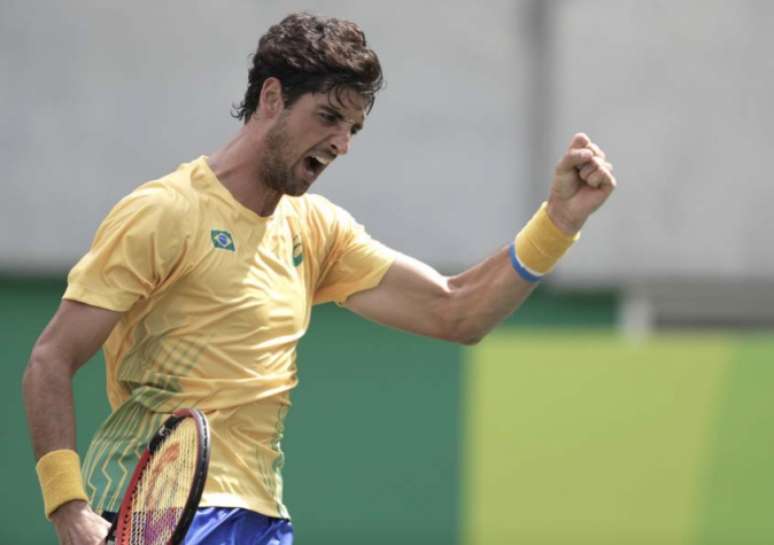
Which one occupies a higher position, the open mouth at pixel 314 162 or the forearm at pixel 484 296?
the open mouth at pixel 314 162

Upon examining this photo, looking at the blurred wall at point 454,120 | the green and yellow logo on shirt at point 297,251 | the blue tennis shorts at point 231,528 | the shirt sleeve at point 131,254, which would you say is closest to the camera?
the shirt sleeve at point 131,254

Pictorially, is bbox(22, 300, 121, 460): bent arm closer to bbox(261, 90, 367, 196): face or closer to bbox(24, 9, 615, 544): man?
bbox(24, 9, 615, 544): man

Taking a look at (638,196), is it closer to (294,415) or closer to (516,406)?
(516,406)

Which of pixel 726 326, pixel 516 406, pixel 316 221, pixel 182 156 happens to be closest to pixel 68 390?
pixel 316 221

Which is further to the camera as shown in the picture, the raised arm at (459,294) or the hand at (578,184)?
the raised arm at (459,294)

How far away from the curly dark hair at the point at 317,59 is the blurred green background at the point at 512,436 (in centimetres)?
490

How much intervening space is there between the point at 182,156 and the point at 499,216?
1917 mm

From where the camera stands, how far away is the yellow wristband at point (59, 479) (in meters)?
3.99

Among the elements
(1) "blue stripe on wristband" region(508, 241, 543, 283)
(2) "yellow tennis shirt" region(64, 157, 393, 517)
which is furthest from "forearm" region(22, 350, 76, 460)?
(1) "blue stripe on wristband" region(508, 241, 543, 283)

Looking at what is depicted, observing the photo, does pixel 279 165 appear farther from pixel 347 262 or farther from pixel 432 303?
pixel 432 303

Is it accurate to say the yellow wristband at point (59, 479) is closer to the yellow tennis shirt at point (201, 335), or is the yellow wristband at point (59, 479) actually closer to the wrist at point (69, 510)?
the wrist at point (69, 510)

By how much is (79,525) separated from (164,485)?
21cm

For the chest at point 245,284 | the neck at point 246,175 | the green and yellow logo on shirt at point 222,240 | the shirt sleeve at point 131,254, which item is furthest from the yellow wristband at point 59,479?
the neck at point 246,175

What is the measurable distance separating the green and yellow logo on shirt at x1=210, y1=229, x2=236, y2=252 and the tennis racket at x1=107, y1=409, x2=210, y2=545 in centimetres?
51
